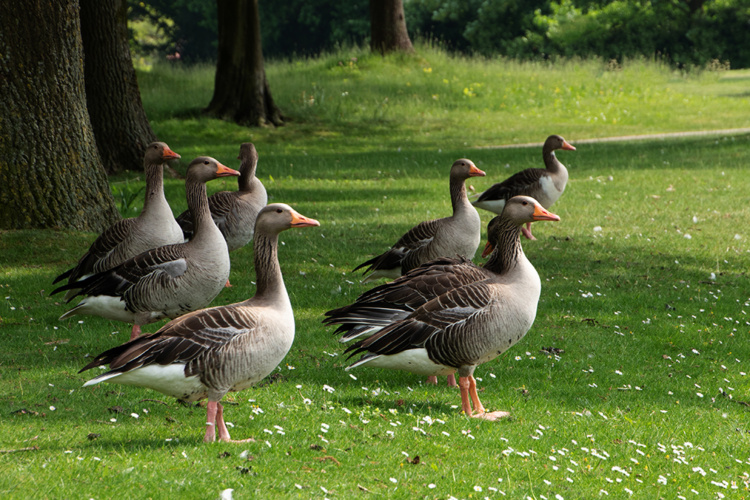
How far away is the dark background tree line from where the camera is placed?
5250cm

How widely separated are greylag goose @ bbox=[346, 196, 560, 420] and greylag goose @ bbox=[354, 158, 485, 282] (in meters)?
2.52

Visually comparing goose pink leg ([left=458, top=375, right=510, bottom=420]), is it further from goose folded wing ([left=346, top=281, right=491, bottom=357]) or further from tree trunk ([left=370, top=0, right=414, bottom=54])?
tree trunk ([left=370, top=0, right=414, bottom=54])

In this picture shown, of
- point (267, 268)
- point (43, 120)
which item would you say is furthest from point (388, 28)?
point (267, 268)

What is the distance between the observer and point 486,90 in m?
31.7

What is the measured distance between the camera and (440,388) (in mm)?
7133

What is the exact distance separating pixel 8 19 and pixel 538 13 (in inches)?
1992

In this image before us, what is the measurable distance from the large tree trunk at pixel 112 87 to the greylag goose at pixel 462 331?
12.5 m

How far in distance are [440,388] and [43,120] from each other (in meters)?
6.75

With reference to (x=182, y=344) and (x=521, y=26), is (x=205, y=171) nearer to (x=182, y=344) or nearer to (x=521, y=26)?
(x=182, y=344)

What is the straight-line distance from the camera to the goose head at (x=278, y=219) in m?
5.69

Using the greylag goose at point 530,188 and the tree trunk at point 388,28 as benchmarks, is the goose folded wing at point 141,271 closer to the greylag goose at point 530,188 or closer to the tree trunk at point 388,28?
the greylag goose at point 530,188

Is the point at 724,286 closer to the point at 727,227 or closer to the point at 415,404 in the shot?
the point at 727,227

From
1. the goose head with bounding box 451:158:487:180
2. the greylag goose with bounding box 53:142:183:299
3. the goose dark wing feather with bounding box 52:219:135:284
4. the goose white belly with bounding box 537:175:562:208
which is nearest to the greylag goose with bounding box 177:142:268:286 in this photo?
the greylag goose with bounding box 53:142:183:299

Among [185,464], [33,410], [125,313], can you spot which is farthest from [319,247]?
[185,464]
